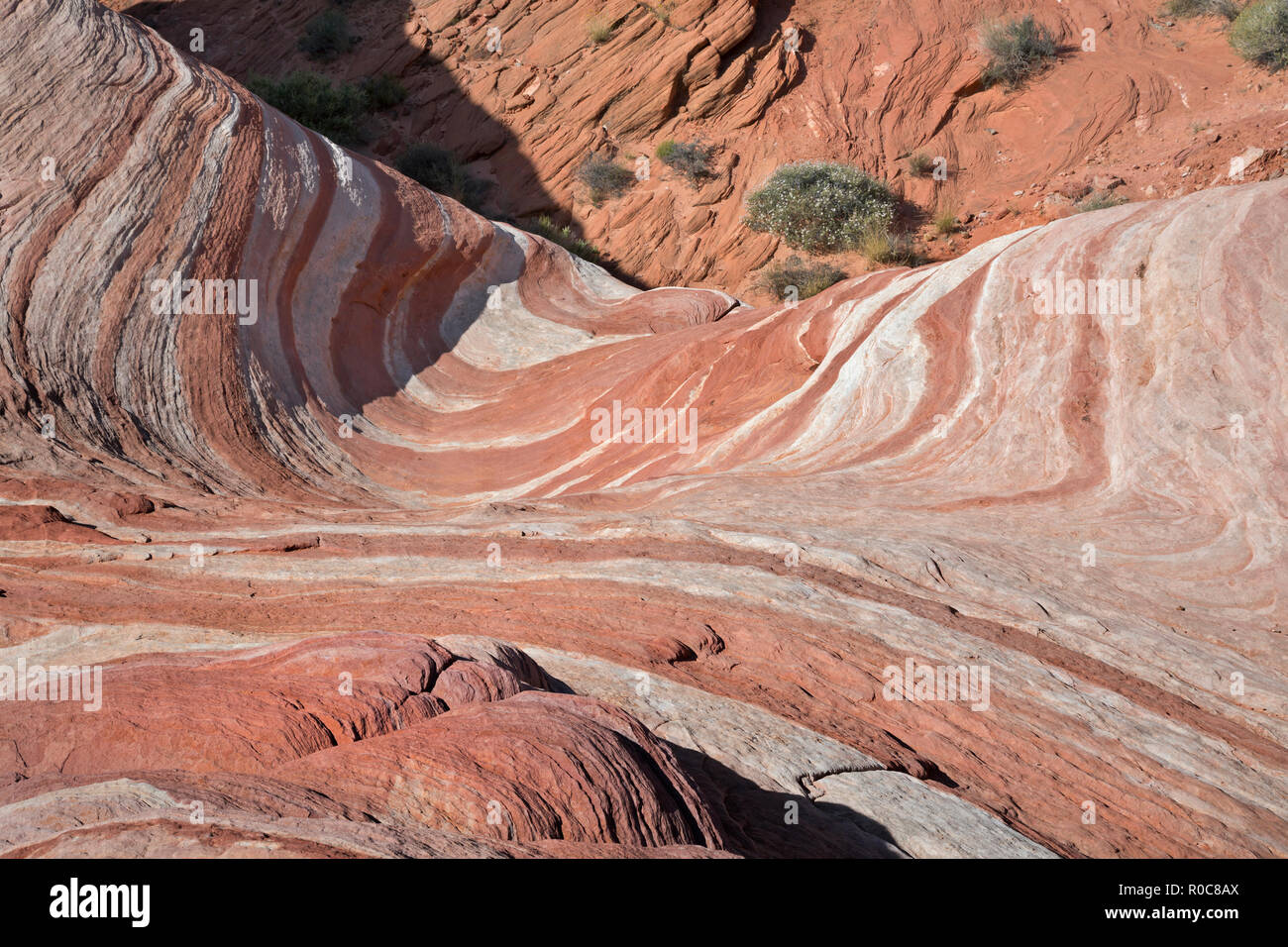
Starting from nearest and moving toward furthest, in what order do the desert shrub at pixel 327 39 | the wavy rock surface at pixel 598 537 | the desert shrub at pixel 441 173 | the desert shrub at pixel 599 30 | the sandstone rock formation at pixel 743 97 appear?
the wavy rock surface at pixel 598 537 < the sandstone rock formation at pixel 743 97 < the desert shrub at pixel 441 173 < the desert shrub at pixel 599 30 < the desert shrub at pixel 327 39

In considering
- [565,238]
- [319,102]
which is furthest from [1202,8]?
[319,102]

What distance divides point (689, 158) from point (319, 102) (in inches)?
328

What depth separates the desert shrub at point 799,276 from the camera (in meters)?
19.3

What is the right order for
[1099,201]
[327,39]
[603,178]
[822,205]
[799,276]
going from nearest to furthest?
[1099,201], [799,276], [822,205], [603,178], [327,39]

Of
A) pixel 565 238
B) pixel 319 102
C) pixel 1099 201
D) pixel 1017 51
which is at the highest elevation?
pixel 1017 51

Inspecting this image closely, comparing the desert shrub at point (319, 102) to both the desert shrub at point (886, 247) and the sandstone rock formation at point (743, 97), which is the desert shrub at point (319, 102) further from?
the desert shrub at point (886, 247)

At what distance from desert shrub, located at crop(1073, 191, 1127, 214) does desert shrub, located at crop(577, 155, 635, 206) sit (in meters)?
9.38

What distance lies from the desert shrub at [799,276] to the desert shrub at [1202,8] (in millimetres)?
10342

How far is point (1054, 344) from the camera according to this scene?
8.57 metres

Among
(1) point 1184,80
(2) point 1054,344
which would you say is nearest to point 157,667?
(2) point 1054,344

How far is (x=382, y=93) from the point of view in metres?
23.3

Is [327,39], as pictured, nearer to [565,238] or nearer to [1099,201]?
[565,238]

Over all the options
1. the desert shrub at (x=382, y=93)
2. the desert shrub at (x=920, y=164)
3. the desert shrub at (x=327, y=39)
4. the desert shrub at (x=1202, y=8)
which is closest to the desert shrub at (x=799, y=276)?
the desert shrub at (x=920, y=164)

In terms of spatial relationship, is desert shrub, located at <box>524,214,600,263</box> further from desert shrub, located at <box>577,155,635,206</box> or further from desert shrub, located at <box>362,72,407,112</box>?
desert shrub, located at <box>362,72,407,112</box>
